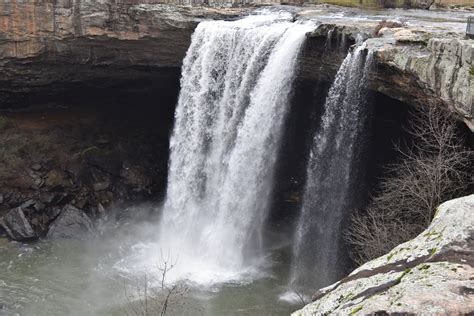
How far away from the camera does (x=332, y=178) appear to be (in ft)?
51.2

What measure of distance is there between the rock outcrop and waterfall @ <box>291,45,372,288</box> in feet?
28.1

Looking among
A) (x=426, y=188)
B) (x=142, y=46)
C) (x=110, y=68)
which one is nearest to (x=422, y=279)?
(x=426, y=188)

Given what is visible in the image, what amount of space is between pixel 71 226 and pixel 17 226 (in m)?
2.09

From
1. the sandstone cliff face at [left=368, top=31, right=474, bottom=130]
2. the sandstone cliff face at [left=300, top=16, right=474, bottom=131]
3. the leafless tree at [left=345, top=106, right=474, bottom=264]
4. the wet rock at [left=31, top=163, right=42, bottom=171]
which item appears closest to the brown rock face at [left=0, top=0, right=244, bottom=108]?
the wet rock at [left=31, top=163, right=42, bottom=171]

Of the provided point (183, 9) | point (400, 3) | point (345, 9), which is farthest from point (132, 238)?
point (400, 3)

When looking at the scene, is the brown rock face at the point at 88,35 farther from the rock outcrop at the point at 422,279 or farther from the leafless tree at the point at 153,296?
the rock outcrop at the point at 422,279

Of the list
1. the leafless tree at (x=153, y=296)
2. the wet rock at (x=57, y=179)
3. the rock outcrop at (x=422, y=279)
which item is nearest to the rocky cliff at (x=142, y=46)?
the wet rock at (x=57, y=179)

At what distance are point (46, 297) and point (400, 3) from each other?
61.4 feet

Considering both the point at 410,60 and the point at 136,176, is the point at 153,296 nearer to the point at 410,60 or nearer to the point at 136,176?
the point at 136,176

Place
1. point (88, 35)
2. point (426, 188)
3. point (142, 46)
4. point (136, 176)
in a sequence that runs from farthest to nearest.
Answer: point (136, 176), point (142, 46), point (88, 35), point (426, 188)

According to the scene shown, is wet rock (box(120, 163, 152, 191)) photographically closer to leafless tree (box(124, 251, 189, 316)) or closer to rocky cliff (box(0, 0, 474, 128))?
rocky cliff (box(0, 0, 474, 128))

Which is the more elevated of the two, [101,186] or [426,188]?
[426,188]

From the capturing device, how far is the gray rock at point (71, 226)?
66.9 feet

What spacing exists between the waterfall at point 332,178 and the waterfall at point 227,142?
189cm
